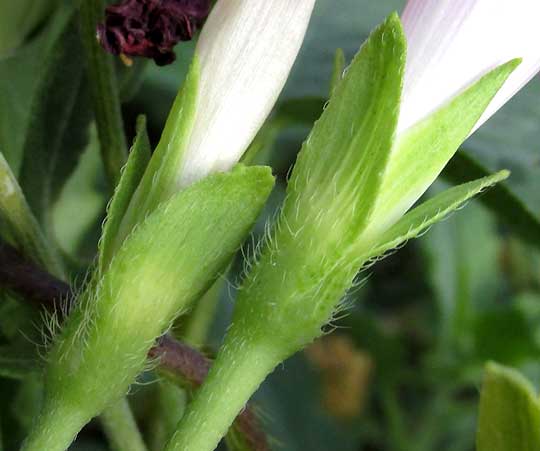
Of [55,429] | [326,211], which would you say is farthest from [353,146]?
[55,429]

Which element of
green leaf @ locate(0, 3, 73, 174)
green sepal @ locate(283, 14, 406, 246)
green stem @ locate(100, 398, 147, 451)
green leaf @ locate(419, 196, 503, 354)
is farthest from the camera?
green leaf @ locate(419, 196, 503, 354)

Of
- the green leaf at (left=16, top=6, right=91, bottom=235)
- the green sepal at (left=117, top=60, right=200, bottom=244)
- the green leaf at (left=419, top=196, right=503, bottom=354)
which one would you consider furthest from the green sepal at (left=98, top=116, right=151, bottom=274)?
the green leaf at (left=419, top=196, right=503, bottom=354)

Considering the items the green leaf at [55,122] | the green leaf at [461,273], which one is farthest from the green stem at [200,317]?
the green leaf at [461,273]

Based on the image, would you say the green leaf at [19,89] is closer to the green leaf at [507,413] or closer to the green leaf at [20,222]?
the green leaf at [20,222]

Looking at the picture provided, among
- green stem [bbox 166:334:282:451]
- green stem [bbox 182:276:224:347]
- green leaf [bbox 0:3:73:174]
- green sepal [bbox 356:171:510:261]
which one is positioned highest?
green sepal [bbox 356:171:510:261]

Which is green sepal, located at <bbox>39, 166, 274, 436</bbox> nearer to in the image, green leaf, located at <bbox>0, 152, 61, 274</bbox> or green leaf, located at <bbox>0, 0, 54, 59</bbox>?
green leaf, located at <bbox>0, 152, 61, 274</bbox>
